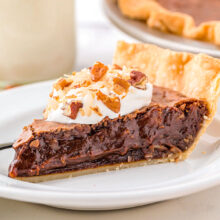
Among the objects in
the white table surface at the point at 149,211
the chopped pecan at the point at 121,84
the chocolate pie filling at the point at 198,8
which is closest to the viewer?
the white table surface at the point at 149,211

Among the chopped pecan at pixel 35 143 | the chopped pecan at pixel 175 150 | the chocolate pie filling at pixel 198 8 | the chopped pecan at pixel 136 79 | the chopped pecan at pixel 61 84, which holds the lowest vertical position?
the chopped pecan at pixel 175 150

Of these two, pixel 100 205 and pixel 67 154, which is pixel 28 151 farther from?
pixel 100 205

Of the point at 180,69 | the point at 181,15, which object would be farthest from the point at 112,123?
the point at 181,15

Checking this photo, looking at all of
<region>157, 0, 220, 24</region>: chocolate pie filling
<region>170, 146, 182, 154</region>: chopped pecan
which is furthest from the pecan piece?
<region>157, 0, 220, 24</region>: chocolate pie filling

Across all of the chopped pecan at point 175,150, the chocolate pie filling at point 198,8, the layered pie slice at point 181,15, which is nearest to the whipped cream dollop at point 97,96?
the chopped pecan at point 175,150

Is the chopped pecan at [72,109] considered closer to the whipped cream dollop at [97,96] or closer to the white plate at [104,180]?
the whipped cream dollop at [97,96]

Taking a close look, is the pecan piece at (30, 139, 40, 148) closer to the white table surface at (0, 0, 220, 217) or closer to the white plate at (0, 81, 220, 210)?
the white plate at (0, 81, 220, 210)

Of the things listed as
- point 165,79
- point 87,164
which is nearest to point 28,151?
point 87,164

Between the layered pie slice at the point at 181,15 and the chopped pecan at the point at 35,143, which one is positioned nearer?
the chopped pecan at the point at 35,143
